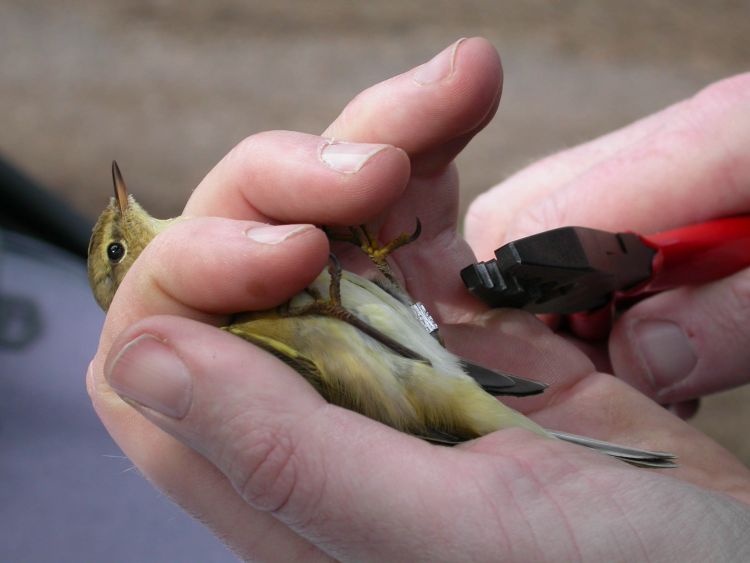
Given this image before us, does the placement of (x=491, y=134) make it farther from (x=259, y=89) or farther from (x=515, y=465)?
(x=515, y=465)

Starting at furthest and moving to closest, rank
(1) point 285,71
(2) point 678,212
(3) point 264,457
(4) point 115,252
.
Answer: (1) point 285,71 < (2) point 678,212 < (4) point 115,252 < (3) point 264,457

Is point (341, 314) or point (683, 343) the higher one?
point (341, 314)

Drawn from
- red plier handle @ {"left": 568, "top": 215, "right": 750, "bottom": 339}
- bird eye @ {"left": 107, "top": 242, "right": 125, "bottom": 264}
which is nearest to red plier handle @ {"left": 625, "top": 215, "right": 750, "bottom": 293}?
red plier handle @ {"left": 568, "top": 215, "right": 750, "bottom": 339}

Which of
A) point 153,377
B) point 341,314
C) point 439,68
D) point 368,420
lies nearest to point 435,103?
point 439,68

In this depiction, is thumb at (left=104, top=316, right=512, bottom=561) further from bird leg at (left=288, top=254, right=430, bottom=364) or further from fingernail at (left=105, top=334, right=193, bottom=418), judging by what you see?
bird leg at (left=288, top=254, right=430, bottom=364)

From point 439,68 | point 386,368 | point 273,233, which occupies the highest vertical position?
point 439,68

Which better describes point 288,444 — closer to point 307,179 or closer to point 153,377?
point 153,377

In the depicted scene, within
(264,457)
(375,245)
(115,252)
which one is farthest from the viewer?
(115,252)
